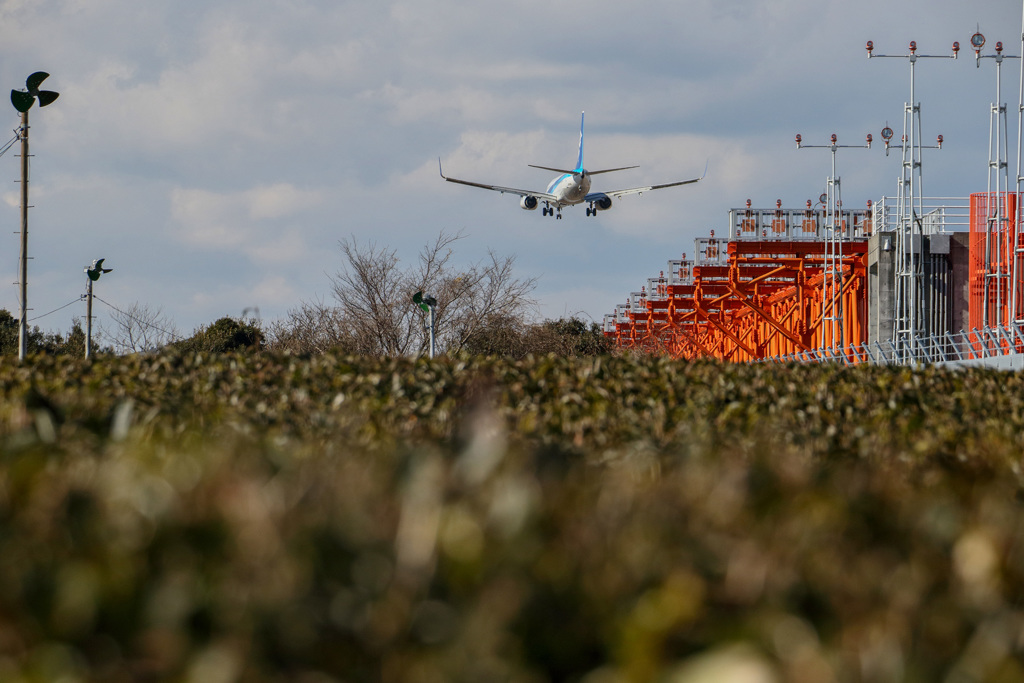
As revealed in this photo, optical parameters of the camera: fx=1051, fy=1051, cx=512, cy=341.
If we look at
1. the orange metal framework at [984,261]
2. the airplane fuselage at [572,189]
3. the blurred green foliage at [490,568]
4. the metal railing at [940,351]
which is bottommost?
the blurred green foliage at [490,568]

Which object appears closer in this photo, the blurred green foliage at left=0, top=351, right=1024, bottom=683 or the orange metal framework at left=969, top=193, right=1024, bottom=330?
the blurred green foliage at left=0, top=351, right=1024, bottom=683

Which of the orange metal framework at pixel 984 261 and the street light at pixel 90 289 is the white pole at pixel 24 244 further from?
the orange metal framework at pixel 984 261

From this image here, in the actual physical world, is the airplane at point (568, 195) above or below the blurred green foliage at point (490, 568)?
above

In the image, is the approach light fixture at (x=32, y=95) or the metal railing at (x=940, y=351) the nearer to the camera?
the metal railing at (x=940, y=351)

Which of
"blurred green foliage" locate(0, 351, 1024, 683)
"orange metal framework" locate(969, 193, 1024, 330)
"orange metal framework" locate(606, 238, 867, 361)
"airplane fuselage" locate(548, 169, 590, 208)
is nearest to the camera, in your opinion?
"blurred green foliage" locate(0, 351, 1024, 683)

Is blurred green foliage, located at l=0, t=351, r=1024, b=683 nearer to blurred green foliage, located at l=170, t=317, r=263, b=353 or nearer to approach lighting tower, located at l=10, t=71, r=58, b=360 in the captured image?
approach lighting tower, located at l=10, t=71, r=58, b=360

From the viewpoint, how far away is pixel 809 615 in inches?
87.7

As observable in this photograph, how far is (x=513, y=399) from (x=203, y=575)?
5.92 m

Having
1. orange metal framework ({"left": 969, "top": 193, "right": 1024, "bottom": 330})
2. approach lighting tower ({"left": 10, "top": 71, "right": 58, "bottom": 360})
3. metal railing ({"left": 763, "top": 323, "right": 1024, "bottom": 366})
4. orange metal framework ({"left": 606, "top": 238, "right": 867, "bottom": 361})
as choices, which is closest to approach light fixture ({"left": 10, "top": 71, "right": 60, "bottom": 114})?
approach lighting tower ({"left": 10, "top": 71, "right": 58, "bottom": 360})

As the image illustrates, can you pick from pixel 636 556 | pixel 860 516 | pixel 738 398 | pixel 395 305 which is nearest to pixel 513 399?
pixel 738 398

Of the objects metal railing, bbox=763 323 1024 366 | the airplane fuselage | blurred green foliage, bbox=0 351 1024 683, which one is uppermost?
the airplane fuselage

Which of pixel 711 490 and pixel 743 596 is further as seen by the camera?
pixel 711 490

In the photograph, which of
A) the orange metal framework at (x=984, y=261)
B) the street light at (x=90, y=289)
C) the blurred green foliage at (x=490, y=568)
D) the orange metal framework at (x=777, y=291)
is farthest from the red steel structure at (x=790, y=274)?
the blurred green foliage at (x=490, y=568)

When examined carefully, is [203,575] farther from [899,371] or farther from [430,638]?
[899,371]
